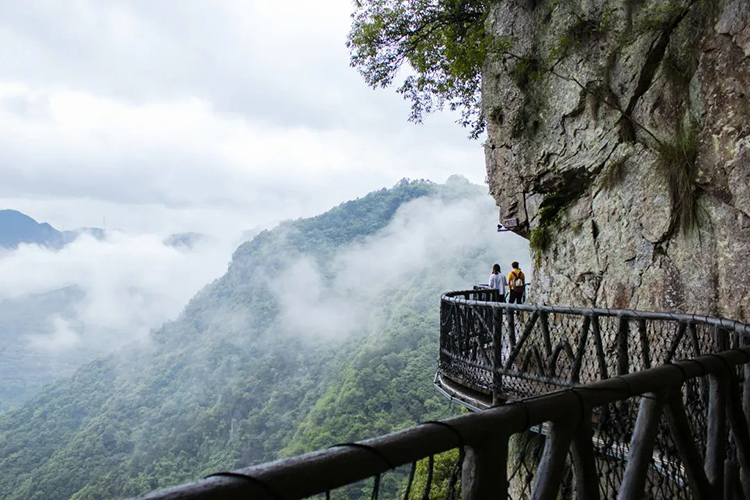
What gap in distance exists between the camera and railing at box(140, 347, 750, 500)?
1025 millimetres

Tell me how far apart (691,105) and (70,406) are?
3503 inches

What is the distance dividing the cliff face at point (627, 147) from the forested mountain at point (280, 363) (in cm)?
2744

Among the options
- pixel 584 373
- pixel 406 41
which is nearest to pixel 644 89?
pixel 584 373

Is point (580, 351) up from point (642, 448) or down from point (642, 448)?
down

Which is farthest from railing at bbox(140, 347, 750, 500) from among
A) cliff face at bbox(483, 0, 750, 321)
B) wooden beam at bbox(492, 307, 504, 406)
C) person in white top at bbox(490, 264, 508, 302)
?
person in white top at bbox(490, 264, 508, 302)

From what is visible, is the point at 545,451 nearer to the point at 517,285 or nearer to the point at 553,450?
the point at 553,450

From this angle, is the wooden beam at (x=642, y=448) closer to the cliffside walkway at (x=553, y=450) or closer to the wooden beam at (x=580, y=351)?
the cliffside walkway at (x=553, y=450)

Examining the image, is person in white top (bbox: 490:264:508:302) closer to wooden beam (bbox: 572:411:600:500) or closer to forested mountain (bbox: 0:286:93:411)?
→ wooden beam (bbox: 572:411:600:500)

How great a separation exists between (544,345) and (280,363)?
72.1m

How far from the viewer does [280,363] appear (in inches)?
2945

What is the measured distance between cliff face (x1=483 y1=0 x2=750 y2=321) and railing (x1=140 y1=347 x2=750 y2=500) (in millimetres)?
4346

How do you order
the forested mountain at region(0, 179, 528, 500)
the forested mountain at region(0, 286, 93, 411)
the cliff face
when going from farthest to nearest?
the forested mountain at region(0, 286, 93, 411) → the forested mountain at region(0, 179, 528, 500) → the cliff face

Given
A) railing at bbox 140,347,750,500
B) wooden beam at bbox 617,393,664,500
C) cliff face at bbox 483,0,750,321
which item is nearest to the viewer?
railing at bbox 140,347,750,500

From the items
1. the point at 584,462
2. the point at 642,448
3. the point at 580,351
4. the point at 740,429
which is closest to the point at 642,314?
the point at 580,351
